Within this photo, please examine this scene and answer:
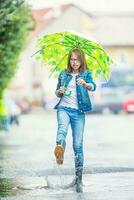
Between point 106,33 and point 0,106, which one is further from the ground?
point 106,33

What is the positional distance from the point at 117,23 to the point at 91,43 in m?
83.1

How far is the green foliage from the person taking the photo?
799 inches

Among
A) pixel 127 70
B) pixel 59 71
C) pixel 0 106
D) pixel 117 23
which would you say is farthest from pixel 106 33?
pixel 59 71

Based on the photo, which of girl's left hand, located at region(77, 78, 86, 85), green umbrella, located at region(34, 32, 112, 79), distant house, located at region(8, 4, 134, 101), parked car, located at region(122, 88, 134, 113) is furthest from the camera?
distant house, located at region(8, 4, 134, 101)

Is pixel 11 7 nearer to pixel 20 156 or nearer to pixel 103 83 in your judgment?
pixel 20 156

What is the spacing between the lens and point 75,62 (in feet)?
35.1

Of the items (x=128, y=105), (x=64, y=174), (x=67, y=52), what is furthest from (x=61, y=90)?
(x=128, y=105)

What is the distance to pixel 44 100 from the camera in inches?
2645

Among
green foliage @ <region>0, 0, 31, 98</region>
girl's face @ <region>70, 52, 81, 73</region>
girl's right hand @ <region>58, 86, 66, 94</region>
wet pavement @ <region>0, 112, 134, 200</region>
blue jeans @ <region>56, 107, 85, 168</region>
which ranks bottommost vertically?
wet pavement @ <region>0, 112, 134, 200</region>

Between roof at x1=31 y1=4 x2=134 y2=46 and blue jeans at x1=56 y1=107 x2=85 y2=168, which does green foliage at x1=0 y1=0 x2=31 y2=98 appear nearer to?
blue jeans at x1=56 y1=107 x2=85 y2=168

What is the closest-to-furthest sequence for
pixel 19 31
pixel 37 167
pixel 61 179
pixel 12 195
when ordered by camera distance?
pixel 12 195 → pixel 61 179 → pixel 37 167 → pixel 19 31

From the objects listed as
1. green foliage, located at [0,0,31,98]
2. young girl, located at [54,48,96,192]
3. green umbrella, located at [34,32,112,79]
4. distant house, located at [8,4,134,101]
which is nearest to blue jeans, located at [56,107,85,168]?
young girl, located at [54,48,96,192]

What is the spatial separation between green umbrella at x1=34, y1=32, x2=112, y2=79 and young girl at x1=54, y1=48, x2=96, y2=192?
0.48 metres

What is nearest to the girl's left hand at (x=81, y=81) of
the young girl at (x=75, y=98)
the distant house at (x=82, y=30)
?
the young girl at (x=75, y=98)
